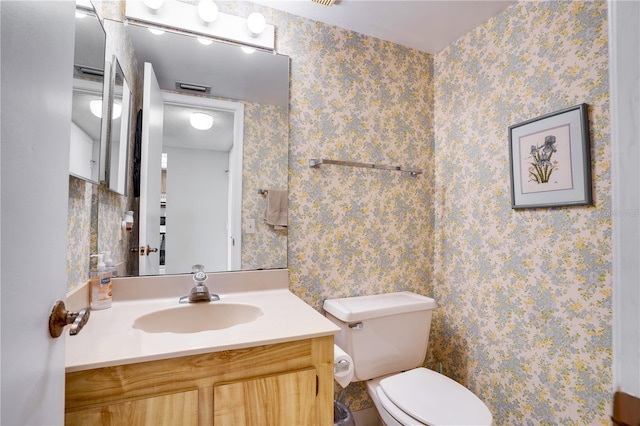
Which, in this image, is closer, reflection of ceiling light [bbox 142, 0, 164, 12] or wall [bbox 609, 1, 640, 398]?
wall [bbox 609, 1, 640, 398]

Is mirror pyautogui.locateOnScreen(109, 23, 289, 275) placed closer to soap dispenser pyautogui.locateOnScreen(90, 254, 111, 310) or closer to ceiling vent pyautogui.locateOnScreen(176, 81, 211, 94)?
ceiling vent pyautogui.locateOnScreen(176, 81, 211, 94)

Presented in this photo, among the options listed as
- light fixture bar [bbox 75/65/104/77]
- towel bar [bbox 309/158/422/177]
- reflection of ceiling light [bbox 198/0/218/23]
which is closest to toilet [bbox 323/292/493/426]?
towel bar [bbox 309/158/422/177]

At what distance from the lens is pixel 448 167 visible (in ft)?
5.98

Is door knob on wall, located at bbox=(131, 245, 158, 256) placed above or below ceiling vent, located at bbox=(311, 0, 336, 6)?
below

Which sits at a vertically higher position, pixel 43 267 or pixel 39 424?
pixel 43 267

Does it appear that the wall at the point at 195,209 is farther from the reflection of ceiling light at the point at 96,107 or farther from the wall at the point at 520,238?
the wall at the point at 520,238

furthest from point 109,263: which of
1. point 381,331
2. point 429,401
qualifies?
point 429,401

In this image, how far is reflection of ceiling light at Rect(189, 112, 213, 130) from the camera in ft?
4.47

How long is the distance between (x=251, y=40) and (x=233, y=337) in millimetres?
1309

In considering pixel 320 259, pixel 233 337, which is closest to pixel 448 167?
pixel 320 259

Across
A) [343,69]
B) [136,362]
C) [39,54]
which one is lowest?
[136,362]

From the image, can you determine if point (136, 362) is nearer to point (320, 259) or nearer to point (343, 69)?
point (320, 259)

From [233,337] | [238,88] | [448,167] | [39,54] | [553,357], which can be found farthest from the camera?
[448,167]

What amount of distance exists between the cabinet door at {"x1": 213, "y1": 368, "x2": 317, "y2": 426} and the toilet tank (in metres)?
0.53
